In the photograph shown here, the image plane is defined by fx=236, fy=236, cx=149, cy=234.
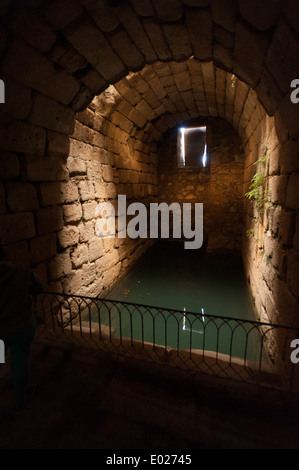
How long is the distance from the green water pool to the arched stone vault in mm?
653

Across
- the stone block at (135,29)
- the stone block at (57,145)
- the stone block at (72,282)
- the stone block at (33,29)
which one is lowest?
the stone block at (72,282)

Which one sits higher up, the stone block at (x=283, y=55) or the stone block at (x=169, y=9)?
the stone block at (x=169, y=9)

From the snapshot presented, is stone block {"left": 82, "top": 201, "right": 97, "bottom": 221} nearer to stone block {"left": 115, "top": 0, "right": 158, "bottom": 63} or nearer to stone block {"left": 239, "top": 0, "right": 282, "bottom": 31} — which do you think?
stone block {"left": 115, "top": 0, "right": 158, "bottom": 63}

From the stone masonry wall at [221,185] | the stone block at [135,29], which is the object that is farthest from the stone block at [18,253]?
the stone masonry wall at [221,185]

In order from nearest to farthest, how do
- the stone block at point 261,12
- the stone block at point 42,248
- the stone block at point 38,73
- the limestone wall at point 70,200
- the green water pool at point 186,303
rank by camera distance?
the stone block at point 261,12 → the stone block at point 38,73 → the limestone wall at point 70,200 → the stone block at point 42,248 → the green water pool at point 186,303

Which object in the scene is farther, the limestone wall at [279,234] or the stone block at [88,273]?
the stone block at [88,273]

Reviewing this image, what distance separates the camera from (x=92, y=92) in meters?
3.41

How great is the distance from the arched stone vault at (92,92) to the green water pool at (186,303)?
2.14 feet

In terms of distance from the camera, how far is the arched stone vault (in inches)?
82.7

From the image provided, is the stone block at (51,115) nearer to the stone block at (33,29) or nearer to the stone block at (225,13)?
the stone block at (33,29)

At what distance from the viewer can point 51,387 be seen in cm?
231

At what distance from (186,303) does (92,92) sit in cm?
407

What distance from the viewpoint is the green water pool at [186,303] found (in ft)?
11.9

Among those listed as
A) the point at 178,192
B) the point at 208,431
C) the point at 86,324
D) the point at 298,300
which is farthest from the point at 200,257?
the point at 208,431
